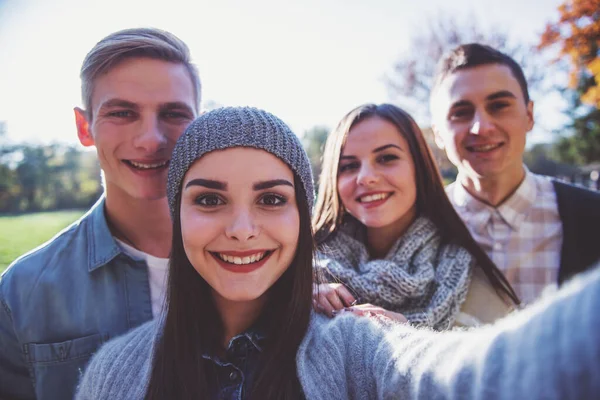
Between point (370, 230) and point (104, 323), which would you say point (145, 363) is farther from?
point (370, 230)

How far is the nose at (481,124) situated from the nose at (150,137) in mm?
2134

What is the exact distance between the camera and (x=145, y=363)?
5.71 feet

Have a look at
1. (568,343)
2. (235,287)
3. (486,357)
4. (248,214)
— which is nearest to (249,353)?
(235,287)

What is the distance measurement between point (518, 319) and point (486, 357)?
97 mm

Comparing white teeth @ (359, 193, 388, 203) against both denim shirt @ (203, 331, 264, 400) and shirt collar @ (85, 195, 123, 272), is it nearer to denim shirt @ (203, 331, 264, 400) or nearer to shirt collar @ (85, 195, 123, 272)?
denim shirt @ (203, 331, 264, 400)

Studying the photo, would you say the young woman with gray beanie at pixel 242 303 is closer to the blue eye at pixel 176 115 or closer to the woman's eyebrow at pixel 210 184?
the woman's eyebrow at pixel 210 184

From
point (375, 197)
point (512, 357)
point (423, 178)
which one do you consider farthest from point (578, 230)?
point (512, 357)

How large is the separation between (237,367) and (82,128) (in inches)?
71.8

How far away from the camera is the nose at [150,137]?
2242mm

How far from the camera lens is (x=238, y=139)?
1.72 meters

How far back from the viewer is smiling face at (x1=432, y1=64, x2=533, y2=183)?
3037 mm

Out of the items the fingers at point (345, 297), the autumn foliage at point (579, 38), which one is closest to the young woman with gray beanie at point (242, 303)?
the fingers at point (345, 297)

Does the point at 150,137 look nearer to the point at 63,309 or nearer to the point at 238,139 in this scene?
the point at 238,139

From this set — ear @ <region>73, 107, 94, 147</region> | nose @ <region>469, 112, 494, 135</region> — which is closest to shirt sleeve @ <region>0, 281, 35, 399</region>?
ear @ <region>73, 107, 94, 147</region>
